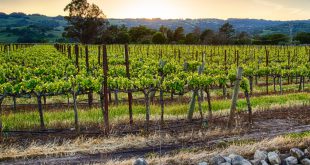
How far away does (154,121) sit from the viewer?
16.7m

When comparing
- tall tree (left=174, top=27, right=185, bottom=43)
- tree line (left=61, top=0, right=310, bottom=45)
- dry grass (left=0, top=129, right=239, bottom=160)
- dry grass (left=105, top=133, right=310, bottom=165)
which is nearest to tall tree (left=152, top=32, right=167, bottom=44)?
tree line (left=61, top=0, right=310, bottom=45)

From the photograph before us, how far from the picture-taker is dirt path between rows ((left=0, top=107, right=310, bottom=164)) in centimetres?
1199

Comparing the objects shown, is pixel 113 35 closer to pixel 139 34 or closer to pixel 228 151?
pixel 139 34

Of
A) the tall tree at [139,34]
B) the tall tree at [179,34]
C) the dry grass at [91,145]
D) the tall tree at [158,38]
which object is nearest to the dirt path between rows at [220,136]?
the dry grass at [91,145]

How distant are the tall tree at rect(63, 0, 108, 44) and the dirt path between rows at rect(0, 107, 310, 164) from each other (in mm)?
77722

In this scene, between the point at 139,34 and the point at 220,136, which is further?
the point at 139,34

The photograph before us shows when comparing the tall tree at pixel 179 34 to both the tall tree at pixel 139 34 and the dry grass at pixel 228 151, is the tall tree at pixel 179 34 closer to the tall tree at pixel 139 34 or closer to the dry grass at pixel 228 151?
the tall tree at pixel 139 34

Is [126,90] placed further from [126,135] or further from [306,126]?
[306,126]

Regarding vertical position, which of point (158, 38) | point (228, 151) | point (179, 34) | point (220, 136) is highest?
point (179, 34)

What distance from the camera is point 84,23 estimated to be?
93625mm

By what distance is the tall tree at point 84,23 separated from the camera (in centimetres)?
9288

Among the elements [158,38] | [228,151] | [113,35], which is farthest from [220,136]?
[113,35]

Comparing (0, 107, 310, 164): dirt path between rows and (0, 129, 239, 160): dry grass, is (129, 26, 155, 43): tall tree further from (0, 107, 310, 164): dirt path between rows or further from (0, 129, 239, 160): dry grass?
(0, 129, 239, 160): dry grass

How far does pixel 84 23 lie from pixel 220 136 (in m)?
83.0
